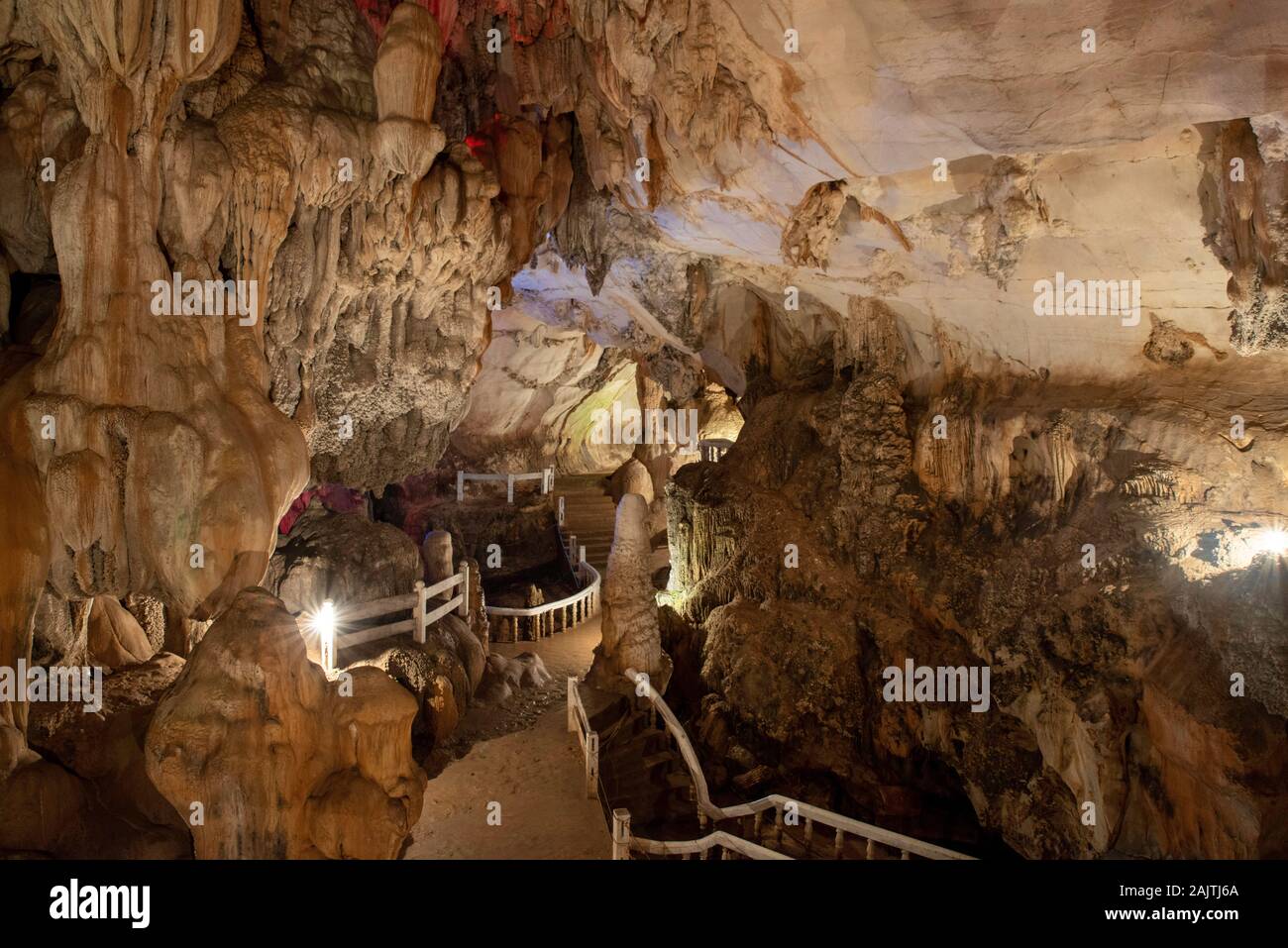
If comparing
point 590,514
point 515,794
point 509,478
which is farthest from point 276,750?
point 590,514

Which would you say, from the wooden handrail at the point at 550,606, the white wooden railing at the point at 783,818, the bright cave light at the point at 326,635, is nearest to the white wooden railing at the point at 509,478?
the wooden handrail at the point at 550,606

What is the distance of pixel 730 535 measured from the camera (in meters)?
13.0

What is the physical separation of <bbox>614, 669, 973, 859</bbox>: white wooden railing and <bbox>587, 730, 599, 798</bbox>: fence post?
4.22ft

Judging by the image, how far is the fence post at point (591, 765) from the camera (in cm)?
944

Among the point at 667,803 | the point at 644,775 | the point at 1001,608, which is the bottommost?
the point at 667,803

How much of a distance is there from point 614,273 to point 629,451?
12.1 meters

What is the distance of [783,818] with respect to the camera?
9.16m

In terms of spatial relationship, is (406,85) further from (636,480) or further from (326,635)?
(636,480)

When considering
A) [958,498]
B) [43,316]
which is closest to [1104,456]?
[958,498]

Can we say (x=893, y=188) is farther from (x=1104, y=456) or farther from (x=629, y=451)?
(x=629, y=451)

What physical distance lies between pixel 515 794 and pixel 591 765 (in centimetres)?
102

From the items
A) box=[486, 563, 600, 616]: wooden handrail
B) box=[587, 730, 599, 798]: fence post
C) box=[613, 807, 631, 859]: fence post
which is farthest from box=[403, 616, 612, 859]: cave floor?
box=[486, 563, 600, 616]: wooden handrail

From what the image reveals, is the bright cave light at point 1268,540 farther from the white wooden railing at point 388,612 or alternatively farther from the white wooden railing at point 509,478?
the white wooden railing at point 509,478

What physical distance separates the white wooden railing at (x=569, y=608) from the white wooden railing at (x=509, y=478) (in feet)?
7.13
